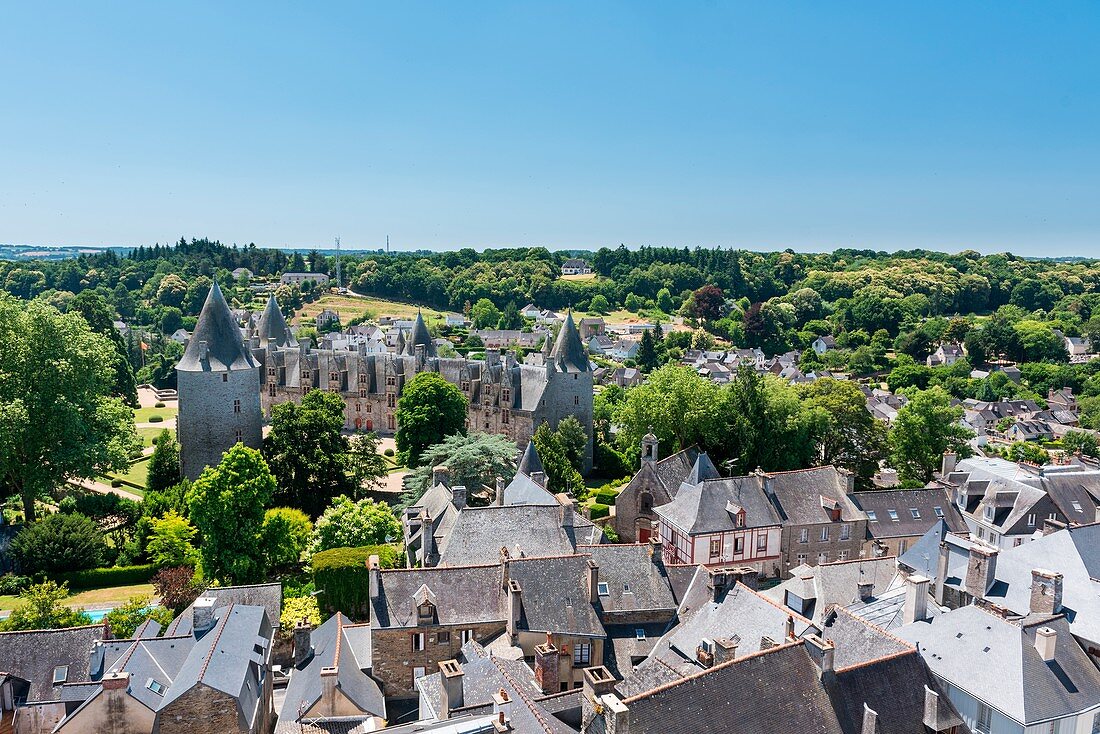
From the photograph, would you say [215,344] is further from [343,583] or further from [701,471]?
[701,471]

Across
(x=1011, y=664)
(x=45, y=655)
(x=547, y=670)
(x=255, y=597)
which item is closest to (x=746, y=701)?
(x=547, y=670)

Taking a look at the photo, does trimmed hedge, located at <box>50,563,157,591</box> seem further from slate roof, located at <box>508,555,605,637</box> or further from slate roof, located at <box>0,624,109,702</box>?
slate roof, located at <box>508,555,605,637</box>

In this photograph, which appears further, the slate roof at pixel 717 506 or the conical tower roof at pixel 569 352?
the conical tower roof at pixel 569 352

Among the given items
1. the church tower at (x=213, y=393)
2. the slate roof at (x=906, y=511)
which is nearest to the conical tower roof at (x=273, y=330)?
the church tower at (x=213, y=393)

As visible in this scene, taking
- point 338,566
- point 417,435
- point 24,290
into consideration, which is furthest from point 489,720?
point 24,290

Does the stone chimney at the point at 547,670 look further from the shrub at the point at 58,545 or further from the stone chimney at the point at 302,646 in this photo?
the shrub at the point at 58,545

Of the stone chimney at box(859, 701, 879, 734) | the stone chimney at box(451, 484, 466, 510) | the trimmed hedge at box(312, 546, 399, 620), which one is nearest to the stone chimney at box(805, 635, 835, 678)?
the stone chimney at box(859, 701, 879, 734)

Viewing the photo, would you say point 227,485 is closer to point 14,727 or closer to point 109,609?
point 109,609
